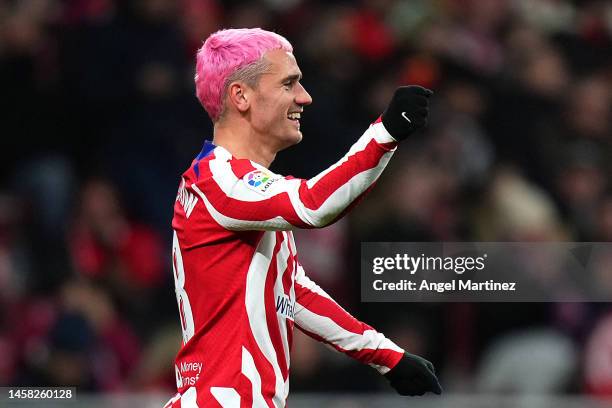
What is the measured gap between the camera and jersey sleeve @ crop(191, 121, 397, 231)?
2.96 metres

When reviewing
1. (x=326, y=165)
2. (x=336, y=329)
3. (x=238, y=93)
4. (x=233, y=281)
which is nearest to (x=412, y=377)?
(x=336, y=329)

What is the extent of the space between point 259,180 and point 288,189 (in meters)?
0.11

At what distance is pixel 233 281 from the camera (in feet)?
10.8

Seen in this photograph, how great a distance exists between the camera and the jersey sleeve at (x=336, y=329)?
3.68m

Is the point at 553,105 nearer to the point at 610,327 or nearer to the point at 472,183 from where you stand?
the point at 472,183

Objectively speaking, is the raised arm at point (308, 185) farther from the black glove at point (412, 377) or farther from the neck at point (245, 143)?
the black glove at point (412, 377)

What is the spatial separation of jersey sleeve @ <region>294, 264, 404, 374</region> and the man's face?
0.46 m

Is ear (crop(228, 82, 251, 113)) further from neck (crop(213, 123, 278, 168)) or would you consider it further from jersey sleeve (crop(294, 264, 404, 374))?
jersey sleeve (crop(294, 264, 404, 374))

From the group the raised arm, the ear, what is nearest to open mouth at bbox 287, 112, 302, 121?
the ear

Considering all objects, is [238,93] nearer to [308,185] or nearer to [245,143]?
[245,143]

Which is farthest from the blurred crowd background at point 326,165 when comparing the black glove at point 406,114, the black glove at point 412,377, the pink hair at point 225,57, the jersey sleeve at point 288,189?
the black glove at point 406,114

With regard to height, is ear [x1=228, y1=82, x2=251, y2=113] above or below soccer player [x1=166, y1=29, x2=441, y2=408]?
above

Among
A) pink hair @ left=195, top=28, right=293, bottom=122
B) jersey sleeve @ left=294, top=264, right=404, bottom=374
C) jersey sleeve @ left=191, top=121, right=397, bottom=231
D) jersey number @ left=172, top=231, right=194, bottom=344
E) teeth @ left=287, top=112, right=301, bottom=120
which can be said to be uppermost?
pink hair @ left=195, top=28, right=293, bottom=122

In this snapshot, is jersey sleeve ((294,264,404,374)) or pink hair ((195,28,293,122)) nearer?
pink hair ((195,28,293,122))
